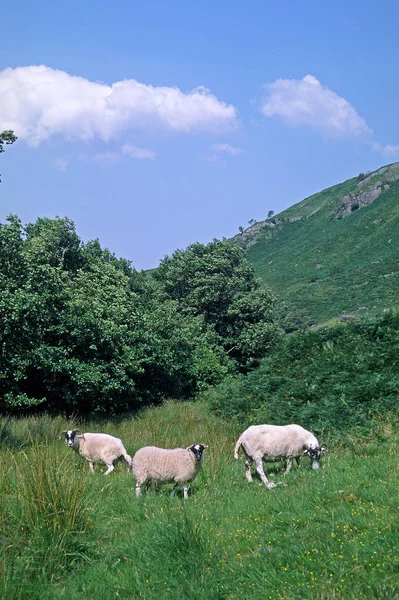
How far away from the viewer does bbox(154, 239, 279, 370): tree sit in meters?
37.8

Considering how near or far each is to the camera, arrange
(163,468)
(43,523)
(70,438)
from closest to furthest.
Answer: (43,523) < (163,468) < (70,438)

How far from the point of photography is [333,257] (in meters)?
91.9

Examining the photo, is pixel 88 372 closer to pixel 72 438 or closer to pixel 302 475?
pixel 72 438

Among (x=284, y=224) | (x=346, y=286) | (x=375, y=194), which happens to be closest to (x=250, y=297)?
(x=346, y=286)

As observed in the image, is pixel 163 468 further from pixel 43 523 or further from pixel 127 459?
pixel 43 523

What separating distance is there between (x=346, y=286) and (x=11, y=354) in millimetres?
62377

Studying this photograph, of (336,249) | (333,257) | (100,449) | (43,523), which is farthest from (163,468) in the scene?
(336,249)

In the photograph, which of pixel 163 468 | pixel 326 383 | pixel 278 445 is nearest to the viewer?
pixel 163 468

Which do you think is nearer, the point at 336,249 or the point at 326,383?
the point at 326,383

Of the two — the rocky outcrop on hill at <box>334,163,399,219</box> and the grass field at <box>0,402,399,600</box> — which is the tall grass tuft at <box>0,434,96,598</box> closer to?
the grass field at <box>0,402,399,600</box>

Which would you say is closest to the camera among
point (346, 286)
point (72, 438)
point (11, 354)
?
point (72, 438)

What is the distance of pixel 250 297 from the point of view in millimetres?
38312

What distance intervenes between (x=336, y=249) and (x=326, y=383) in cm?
7865

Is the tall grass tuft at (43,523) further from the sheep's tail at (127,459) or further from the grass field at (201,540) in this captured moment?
the sheep's tail at (127,459)
